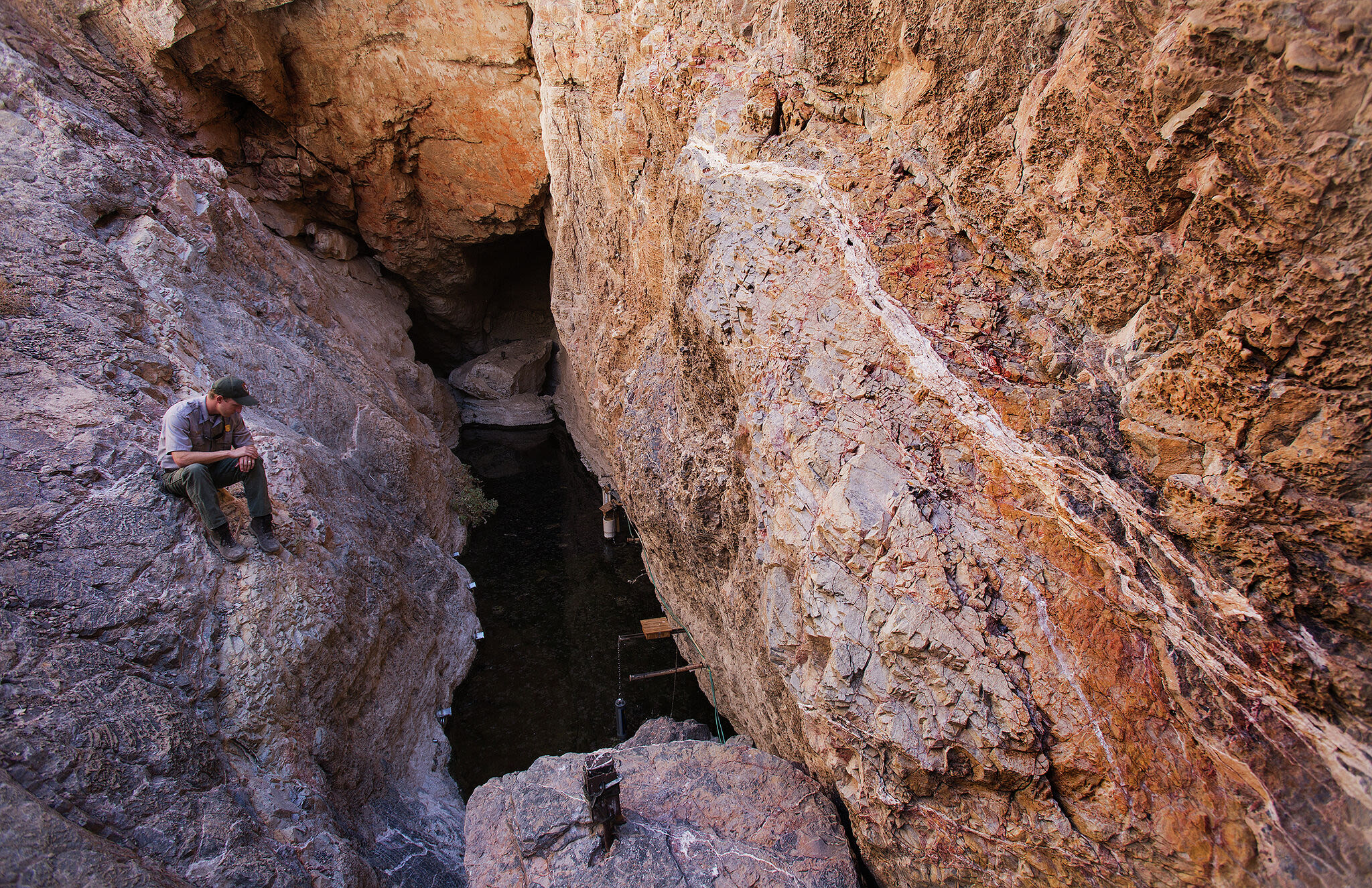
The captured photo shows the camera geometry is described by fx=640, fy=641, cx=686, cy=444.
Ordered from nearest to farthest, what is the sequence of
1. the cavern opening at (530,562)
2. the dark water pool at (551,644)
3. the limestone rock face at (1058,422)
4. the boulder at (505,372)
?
the limestone rock face at (1058,422)
the dark water pool at (551,644)
the cavern opening at (530,562)
the boulder at (505,372)

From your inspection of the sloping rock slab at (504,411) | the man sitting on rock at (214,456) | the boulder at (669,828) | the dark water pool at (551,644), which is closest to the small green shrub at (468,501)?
the dark water pool at (551,644)

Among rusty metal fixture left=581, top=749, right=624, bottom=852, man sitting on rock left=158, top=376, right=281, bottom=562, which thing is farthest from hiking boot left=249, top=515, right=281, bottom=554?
rusty metal fixture left=581, top=749, right=624, bottom=852

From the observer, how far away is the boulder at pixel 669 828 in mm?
3750

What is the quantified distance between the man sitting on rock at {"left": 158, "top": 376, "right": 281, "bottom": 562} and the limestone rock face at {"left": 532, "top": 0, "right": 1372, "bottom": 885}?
11.8ft

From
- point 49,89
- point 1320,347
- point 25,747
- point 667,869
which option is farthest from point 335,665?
point 49,89

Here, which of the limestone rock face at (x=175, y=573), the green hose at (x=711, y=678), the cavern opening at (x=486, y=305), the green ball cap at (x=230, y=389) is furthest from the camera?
the cavern opening at (x=486, y=305)

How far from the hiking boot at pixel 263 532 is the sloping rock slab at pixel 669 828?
2410mm

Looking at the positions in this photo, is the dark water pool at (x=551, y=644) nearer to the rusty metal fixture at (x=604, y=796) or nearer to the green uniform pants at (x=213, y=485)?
the rusty metal fixture at (x=604, y=796)

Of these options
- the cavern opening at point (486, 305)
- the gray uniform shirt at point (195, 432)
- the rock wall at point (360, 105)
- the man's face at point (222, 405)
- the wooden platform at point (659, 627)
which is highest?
the rock wall at point (360, 105)

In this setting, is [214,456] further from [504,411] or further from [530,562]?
[504,411]

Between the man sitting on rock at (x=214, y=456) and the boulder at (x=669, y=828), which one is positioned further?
the man sitting on rock at (x=214, y=456)

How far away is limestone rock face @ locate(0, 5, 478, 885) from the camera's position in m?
3.42

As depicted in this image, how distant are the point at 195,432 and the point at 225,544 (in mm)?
832

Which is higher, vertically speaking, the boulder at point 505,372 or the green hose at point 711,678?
the boulder at point 505,372
